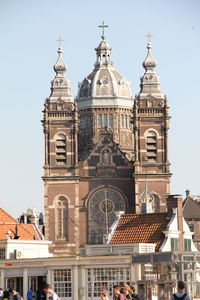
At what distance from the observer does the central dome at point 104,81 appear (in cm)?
13312

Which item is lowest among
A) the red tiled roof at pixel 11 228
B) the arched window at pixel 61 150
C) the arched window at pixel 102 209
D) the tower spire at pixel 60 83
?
the red tiled roof at pixel 11 228

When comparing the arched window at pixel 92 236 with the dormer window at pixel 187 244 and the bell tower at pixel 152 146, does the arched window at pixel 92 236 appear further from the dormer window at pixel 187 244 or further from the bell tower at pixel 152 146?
the dormer window at pixel 187 244

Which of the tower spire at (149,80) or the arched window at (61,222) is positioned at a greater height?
the tower spire at (149,80)

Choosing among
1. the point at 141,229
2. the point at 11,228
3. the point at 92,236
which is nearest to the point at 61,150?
the point at 92,236

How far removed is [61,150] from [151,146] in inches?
328

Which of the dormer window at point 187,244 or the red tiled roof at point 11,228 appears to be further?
the dormer window at point 187,244

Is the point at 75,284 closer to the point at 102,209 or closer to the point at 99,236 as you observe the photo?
the point at 99,236

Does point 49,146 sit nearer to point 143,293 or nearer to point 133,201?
point 133,201

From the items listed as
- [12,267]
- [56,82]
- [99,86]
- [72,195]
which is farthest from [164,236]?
[99,86]

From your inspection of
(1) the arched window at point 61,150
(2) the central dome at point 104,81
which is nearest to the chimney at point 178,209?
(1) the arched window at point 61,150

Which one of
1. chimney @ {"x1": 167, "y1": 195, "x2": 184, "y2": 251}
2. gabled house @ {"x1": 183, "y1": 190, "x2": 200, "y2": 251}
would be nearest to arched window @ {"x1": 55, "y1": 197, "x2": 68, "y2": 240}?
gabled house @ {"x1": 183, "y1": 190, "x2": 200, "y2": 251}

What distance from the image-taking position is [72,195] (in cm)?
11675

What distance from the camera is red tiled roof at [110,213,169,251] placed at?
73.5 m

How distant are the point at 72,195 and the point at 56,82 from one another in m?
13.6
